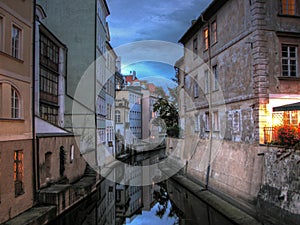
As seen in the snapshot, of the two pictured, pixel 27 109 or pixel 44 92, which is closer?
pixel 27 109

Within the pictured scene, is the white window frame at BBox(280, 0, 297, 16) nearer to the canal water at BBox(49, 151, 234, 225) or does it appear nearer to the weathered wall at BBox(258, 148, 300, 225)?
the weathered wall at BBox(258, 148, 300, 225)

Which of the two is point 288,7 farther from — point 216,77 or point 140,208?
point 140,208

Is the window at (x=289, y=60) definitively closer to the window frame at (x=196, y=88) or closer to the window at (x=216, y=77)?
the window at (x=216, y=77)

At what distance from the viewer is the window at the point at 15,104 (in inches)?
438

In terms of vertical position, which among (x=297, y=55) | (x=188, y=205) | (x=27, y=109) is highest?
(x=297, y=55)

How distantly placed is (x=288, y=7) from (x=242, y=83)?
12.6 ft

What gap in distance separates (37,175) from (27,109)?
282 cm

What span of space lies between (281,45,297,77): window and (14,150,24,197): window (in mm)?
11379

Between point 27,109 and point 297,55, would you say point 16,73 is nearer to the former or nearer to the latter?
point 27,109

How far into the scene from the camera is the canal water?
12.9m

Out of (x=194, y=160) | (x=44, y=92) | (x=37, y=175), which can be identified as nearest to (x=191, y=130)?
(x=194, y=160)

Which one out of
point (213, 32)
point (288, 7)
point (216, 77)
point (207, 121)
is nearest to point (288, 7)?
point (288, 7)

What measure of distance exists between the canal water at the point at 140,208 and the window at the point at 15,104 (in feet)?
14.1

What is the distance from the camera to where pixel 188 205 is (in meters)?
15.5
